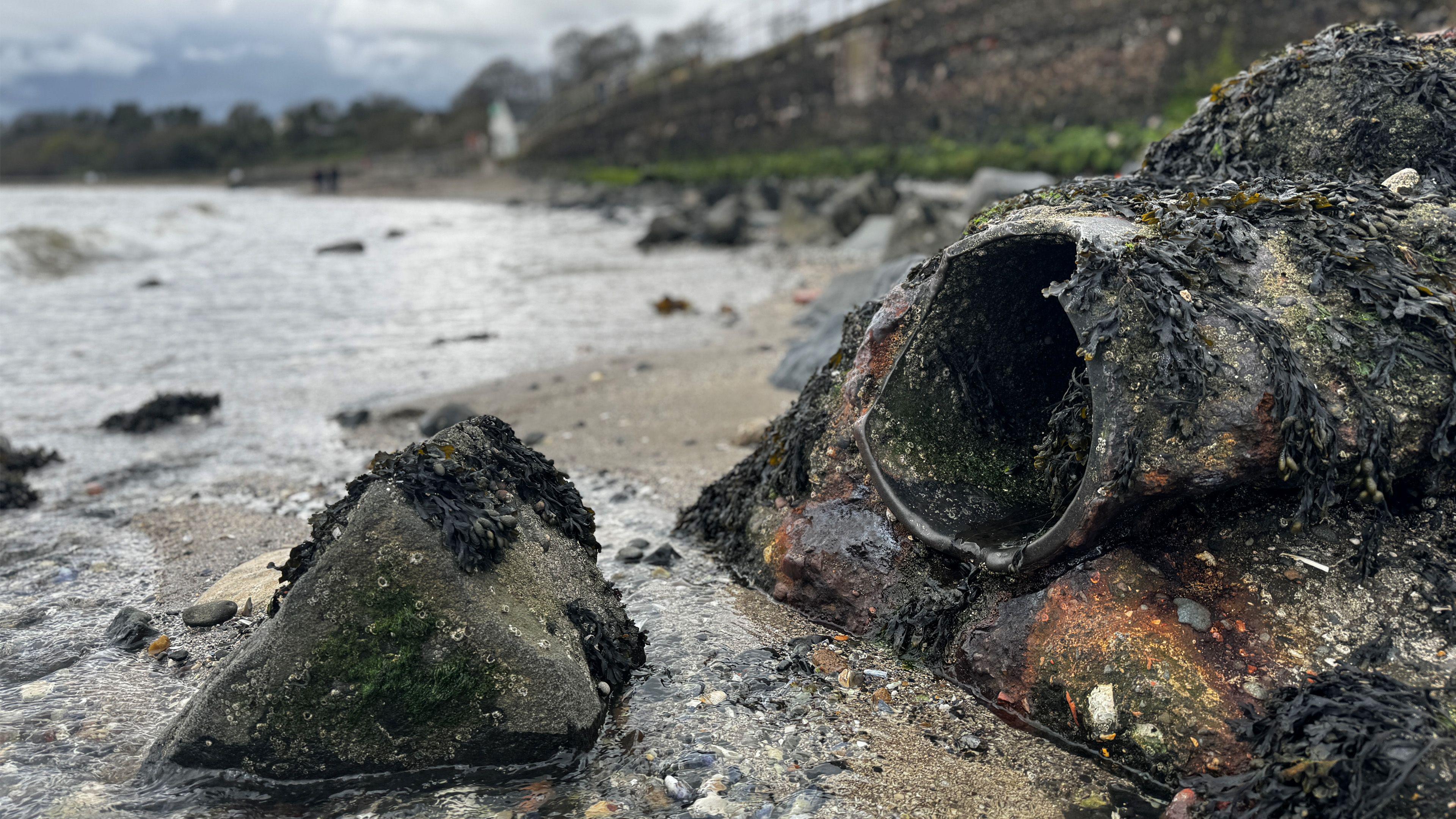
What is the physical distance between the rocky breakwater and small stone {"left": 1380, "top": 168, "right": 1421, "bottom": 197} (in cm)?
1

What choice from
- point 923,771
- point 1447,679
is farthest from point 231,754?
point 1447,679

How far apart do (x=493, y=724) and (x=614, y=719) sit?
42 cm

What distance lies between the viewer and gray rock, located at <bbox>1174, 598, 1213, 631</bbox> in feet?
8.97

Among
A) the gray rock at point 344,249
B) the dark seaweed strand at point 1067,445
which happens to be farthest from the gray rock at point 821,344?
the gray rock at point 344,249

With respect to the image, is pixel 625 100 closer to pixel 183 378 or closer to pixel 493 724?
pixel 183 378

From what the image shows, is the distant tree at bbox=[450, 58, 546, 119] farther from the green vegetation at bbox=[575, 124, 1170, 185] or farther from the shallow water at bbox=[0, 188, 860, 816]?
the shallow water at bbox=[0, 188, 860, 816]

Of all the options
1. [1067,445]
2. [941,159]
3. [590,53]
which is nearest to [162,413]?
[1067,445]

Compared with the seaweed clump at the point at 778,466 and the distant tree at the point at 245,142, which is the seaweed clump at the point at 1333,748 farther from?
the distant tree at the point at 245,142

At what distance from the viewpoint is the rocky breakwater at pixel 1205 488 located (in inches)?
99.8

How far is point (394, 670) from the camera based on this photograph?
2646 mm

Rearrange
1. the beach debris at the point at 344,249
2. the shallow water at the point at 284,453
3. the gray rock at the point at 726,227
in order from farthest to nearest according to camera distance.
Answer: the beach debris at the point at 344,249
the gray rock at the point at 726,227
the shallow water at the point at 284,453

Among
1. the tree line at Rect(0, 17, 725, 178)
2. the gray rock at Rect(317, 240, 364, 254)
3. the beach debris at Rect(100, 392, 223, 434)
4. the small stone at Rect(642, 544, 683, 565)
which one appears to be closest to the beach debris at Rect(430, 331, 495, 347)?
the beach debris at Rect(100, 392, 223, 434)

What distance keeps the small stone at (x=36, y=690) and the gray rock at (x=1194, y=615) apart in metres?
3.62

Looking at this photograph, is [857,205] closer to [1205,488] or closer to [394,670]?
[1205,488]
